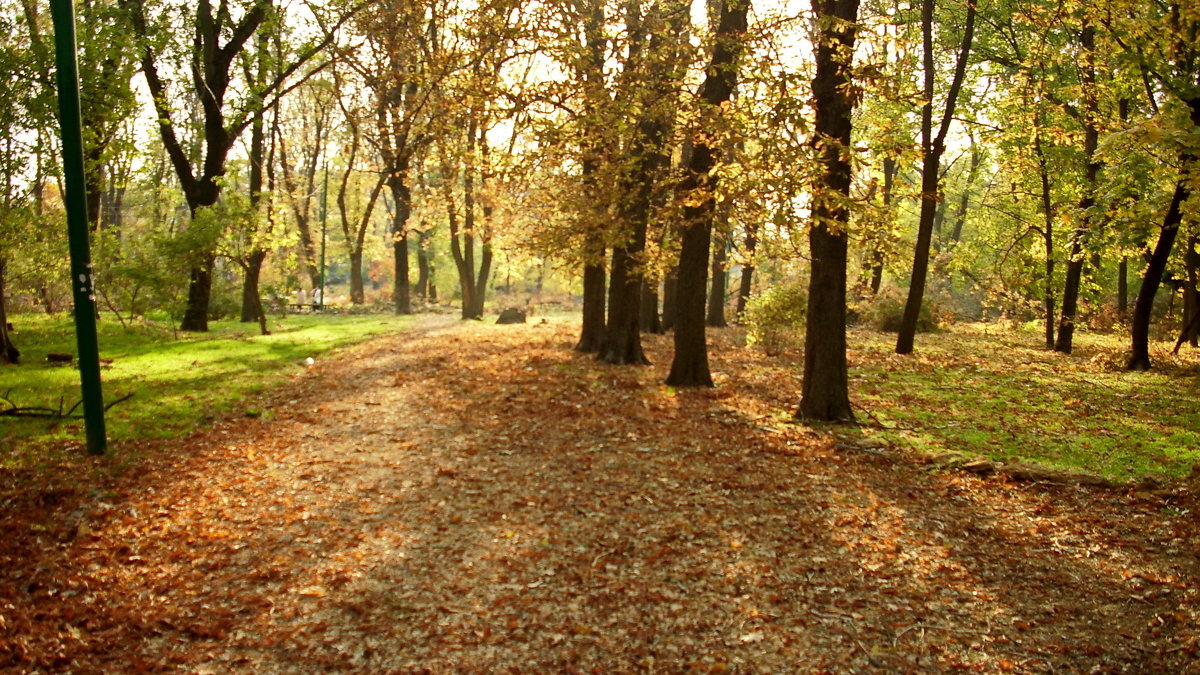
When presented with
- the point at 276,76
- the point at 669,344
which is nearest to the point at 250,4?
the point at 276,76

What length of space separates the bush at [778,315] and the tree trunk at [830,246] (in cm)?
809

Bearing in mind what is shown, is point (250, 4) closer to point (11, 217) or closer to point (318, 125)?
point (11, 217)

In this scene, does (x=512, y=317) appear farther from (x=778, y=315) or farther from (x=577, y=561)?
(x=577, y=561)

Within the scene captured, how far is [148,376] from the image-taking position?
12.8 metres

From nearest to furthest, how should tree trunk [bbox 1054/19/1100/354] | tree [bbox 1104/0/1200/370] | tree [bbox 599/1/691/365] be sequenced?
tree [bbox 1104/0/1200/370], tree [bbox 599/1/691/365], tree trunk [bbox 1054/19/1100/354]

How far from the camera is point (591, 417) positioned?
38.2 ft

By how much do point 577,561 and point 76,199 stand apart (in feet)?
19.7

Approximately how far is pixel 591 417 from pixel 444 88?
19.9 ft

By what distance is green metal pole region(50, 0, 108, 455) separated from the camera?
7.12 metres

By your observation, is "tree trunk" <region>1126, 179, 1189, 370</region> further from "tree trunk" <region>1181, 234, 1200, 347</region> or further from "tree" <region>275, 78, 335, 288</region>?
"tree" <region>275, 78, 335, 288</region>

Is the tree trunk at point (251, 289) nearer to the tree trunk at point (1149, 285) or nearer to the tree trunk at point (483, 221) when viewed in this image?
the tree trunk at point (483, 221)

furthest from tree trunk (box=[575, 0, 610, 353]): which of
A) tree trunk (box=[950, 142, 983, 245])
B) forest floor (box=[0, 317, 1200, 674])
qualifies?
tree trunk (box=[950, 142, 983, 245])

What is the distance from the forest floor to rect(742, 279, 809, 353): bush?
30.0ft

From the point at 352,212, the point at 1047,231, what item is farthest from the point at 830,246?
the point at 352,212
